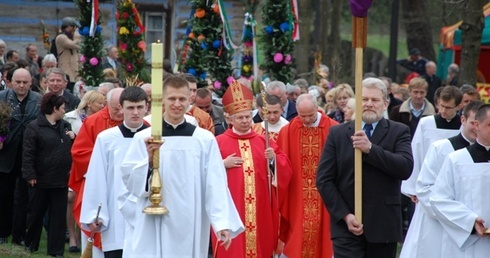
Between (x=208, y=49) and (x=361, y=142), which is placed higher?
(x=208, y=49)

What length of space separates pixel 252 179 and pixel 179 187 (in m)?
3.02

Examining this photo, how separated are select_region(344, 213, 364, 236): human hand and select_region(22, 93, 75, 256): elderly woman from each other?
4.76m

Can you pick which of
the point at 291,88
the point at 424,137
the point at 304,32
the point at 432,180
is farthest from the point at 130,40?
the point at 304,32

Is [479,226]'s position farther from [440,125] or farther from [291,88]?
[291,88]

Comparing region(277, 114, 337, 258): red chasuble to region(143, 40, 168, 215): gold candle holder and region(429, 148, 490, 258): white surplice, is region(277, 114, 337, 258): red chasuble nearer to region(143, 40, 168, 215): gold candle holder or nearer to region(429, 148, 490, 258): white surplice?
region(429, 148, 490, 258): white surplice

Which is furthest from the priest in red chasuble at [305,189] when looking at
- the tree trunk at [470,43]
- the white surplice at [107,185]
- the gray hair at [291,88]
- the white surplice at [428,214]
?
the tree trunk at [470,43]

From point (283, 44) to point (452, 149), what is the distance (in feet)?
24.6

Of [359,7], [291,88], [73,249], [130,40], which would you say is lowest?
[73,249]

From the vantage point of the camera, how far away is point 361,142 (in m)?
9.16

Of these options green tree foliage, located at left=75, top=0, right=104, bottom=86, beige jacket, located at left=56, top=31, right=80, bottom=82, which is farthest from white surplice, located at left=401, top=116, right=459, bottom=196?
beige jacket, located at left=56, top=31, right=80, bottom=82

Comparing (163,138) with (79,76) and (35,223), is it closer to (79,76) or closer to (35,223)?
(35,223)

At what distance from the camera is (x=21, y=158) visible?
14055 millimetres

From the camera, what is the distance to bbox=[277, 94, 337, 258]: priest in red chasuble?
40.3ft

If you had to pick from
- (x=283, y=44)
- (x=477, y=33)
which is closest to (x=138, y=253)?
(x=283, y=44)
